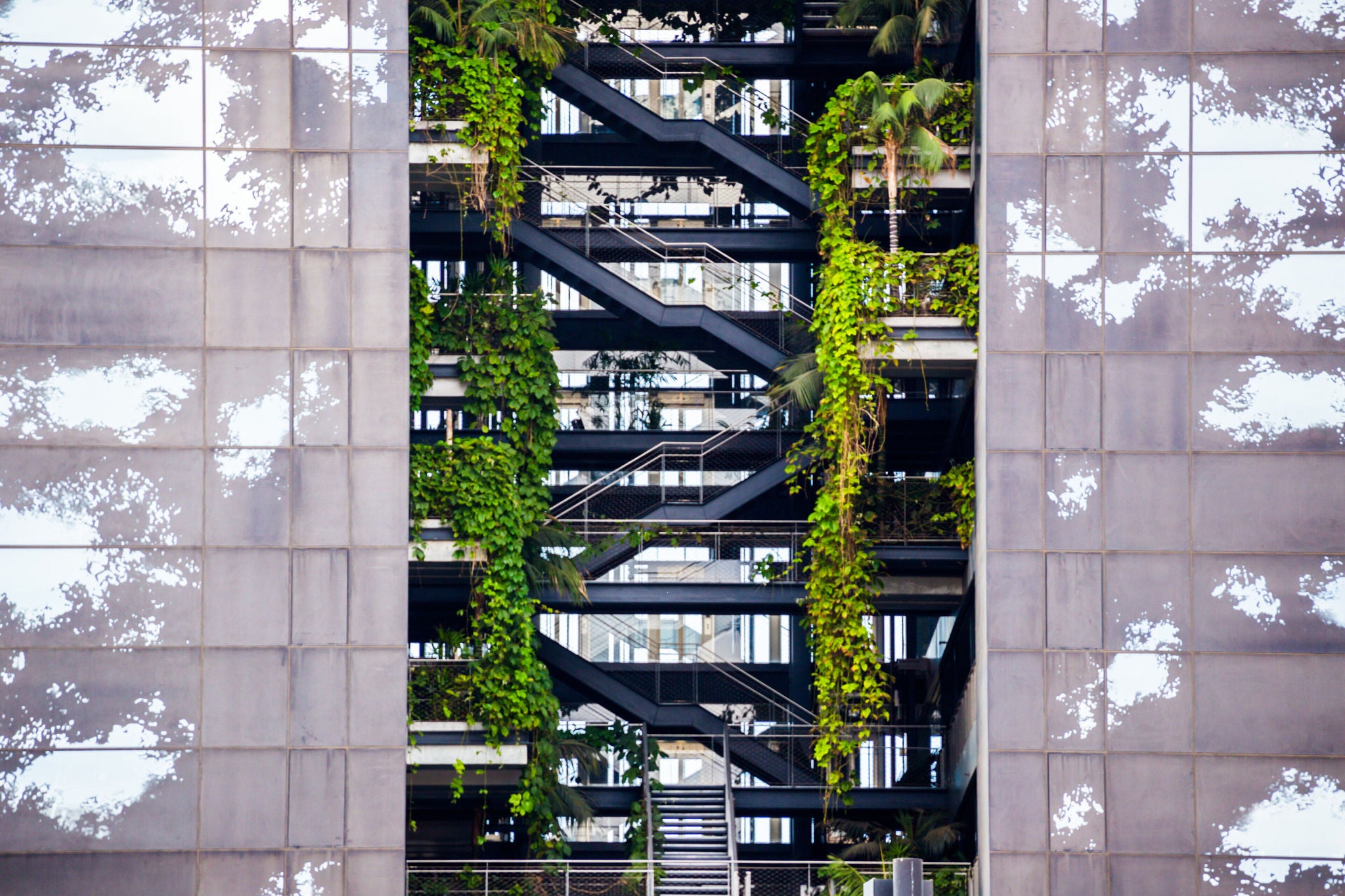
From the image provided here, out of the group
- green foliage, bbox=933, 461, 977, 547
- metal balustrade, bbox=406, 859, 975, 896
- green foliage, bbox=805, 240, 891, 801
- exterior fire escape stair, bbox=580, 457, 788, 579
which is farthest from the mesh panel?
green foliage, bbox=933, 461, 977, 547

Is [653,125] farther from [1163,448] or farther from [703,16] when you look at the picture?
[1163,448]

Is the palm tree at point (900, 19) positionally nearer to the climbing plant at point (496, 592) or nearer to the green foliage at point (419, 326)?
the green foliage at point (419, 326)

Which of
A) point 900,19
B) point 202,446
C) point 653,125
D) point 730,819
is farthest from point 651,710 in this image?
point 900,19

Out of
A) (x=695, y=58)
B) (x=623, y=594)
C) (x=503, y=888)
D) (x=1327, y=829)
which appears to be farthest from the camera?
(x=695, y=58)

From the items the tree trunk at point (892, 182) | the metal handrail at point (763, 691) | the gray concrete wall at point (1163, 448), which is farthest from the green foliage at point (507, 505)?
the gray concrete wall at point (1163, 448)

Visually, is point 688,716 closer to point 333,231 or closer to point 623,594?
point 623,594

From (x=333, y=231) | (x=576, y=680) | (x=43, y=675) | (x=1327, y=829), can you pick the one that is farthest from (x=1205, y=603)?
(x=43, y=675)

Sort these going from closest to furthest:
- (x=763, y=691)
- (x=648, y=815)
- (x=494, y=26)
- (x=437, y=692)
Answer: (x=437, y=692), (x=494, y=26), (x=648, y=815), (x=763, y=691)
